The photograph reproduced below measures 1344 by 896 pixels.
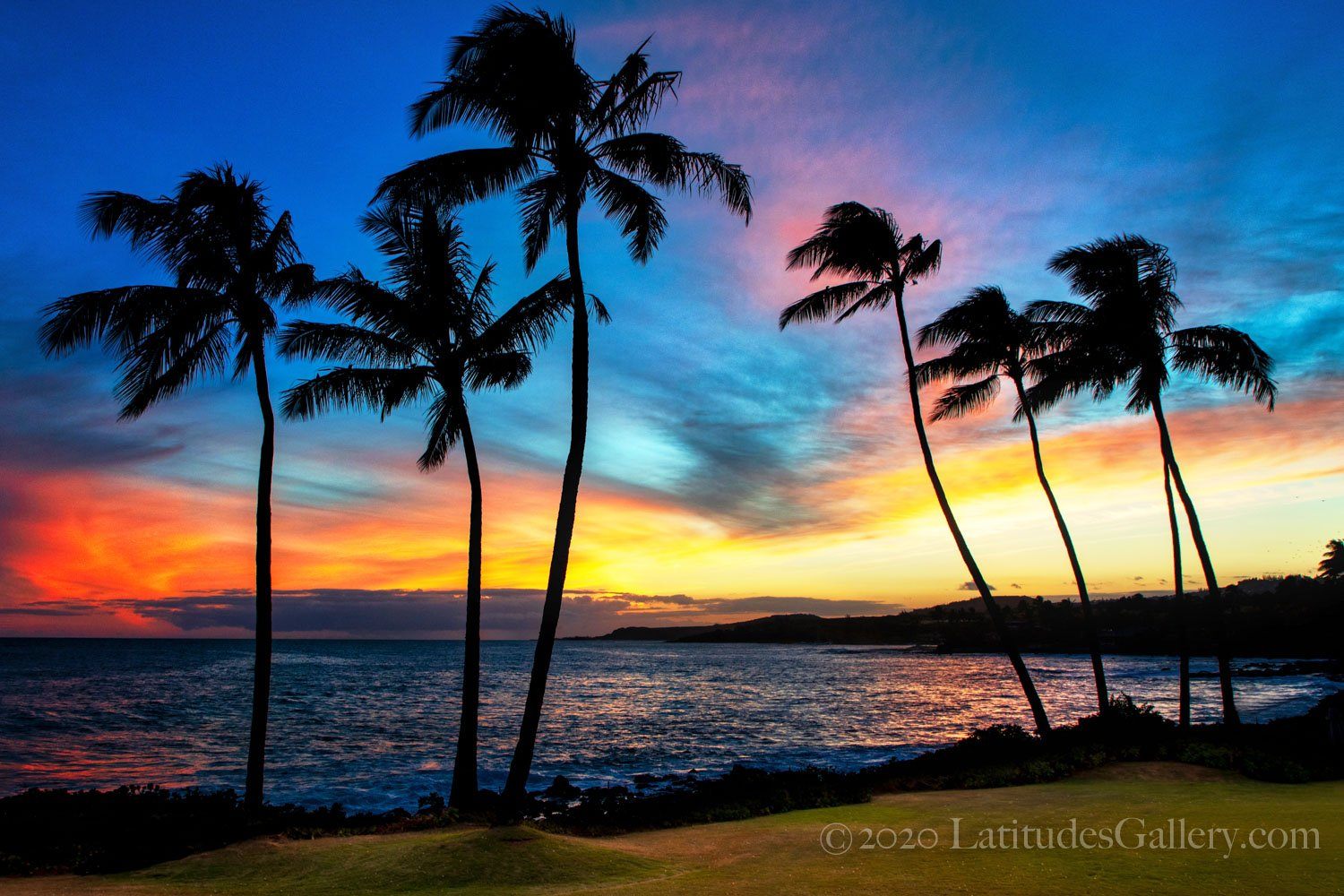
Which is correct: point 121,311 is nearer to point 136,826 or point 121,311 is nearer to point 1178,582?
point 136,826

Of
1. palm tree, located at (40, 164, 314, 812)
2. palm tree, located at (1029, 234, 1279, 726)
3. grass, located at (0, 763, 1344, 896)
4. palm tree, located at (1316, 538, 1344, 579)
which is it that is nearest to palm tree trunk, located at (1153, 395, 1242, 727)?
palm tree, located at (1029, 234, 1279, 726)

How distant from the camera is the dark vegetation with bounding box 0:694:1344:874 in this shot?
12.3m

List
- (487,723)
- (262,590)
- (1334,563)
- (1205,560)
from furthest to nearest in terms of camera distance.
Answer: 1. (1334,563)
2. (487,723)
3. (1205,560)
4. (262,590)

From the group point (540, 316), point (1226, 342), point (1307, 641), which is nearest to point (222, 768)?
point (540, 316)

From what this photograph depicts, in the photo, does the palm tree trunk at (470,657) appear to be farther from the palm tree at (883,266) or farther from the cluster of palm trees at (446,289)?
the palm tree at (883,266)

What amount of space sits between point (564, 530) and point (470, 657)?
4.81 meters

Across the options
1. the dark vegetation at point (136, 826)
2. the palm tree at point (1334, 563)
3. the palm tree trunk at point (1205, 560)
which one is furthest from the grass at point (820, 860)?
the palm tree at point (1334, 563)

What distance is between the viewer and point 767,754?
2930 cm

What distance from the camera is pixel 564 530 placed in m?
13.5

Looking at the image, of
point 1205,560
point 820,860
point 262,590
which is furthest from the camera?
point 1205,560

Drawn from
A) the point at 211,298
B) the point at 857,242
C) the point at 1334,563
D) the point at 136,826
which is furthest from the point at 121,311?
the point at 1334,563

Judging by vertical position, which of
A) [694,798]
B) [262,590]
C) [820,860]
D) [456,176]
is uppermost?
[456,176]

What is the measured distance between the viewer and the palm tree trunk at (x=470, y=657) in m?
15.6

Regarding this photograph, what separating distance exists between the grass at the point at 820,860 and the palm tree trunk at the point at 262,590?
3.45 meters
